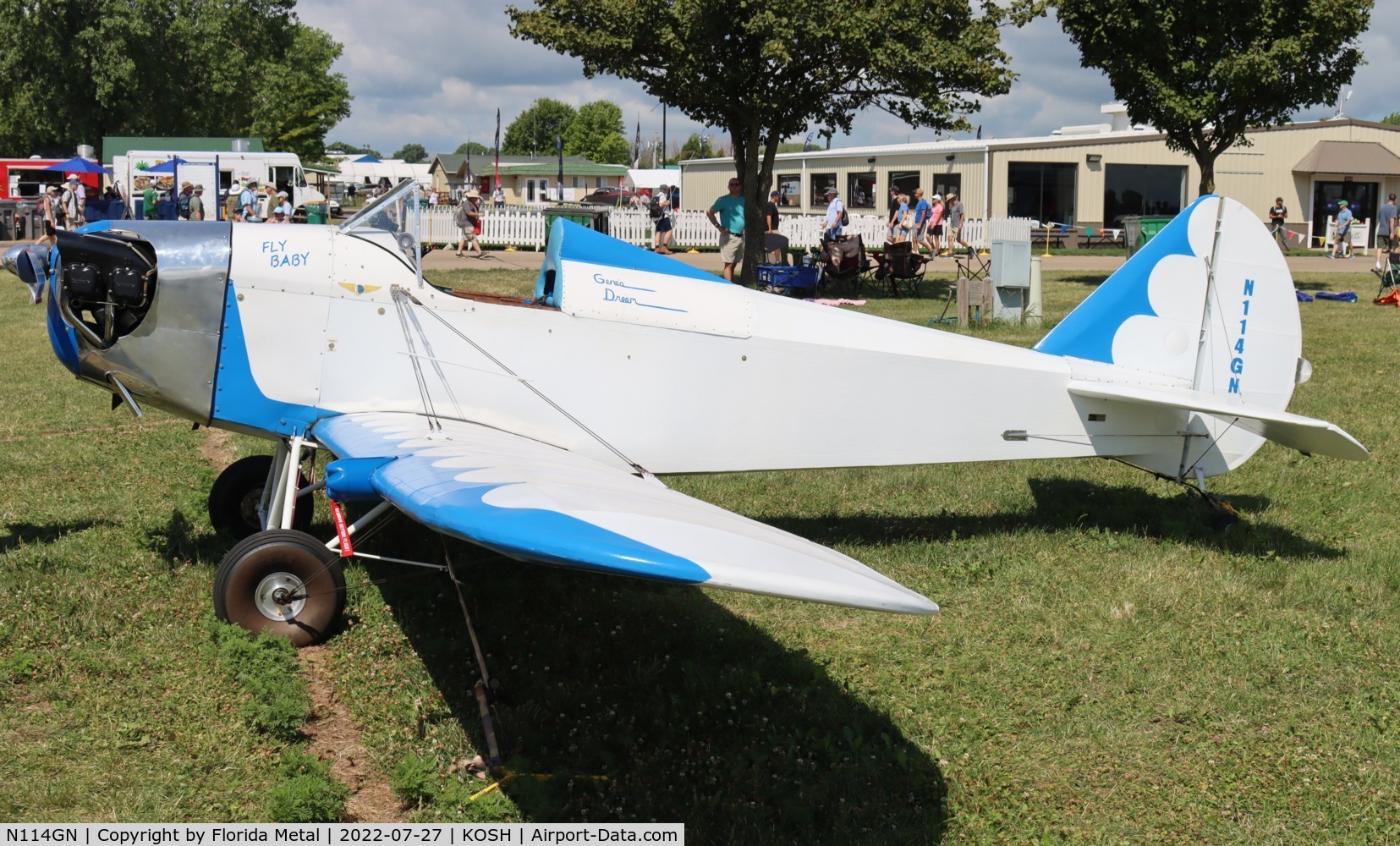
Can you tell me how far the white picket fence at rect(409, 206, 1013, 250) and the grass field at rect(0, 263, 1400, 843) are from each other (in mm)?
23962

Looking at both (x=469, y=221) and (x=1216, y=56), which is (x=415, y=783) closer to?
(x=1216, y=56)

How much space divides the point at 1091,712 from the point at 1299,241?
128 ft

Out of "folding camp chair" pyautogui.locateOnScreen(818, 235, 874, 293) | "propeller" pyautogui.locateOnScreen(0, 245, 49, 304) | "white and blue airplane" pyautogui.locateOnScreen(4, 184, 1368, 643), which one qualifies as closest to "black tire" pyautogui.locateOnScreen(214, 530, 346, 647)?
"white and blue airplane" pyautogui.locateOnScreen(4, 184, 1368, 643)

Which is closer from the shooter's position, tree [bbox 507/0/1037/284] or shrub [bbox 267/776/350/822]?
shrub [bbox 267/776/350/822]

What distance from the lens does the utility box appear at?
1557 cm

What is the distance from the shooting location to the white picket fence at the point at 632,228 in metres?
31.5

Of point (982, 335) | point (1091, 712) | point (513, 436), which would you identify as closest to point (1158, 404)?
point (1091, 712)

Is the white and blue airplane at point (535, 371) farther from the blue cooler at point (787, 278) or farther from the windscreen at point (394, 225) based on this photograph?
the blue cooler at point (787, 278)

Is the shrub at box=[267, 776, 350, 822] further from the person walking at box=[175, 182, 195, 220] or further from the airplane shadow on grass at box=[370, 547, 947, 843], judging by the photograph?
the person walking at box=[175, 182, 195, 220]

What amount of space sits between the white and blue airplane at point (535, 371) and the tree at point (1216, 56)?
15529 mm

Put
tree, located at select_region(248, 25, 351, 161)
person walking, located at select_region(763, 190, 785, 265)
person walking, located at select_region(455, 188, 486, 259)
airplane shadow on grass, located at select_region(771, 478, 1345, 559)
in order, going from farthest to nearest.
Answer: tree, located at select_region(248, 25, 351, 161) → person walking, located at select_region(455, 188, 486, 259) → person walking, located at select_region(763, 190, 785, 265) → airplane shadow on grass, located at select_region(771, 478, 1345, 559)

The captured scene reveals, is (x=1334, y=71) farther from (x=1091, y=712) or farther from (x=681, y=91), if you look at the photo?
(x=1091, y=712)

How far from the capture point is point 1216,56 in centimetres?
2070

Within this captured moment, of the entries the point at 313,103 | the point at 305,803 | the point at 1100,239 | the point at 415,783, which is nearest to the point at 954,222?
the point at 1100,239
